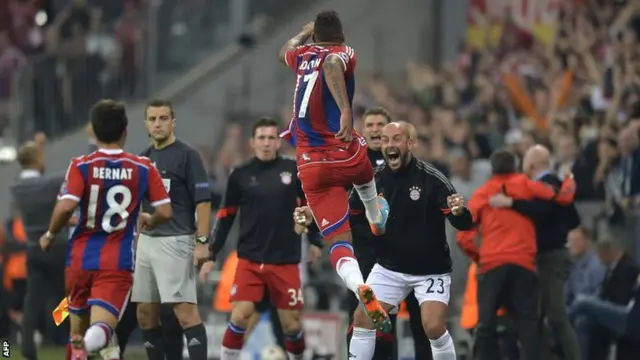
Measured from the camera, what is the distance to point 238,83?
81.9 feet

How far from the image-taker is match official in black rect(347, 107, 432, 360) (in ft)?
43.9

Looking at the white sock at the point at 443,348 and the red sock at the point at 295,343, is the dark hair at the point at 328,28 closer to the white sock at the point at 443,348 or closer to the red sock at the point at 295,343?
the white sock at the point at 443,348

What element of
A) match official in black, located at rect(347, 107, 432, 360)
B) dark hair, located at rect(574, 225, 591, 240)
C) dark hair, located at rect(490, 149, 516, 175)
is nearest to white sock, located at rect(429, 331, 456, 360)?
match official in black, located at rect(347, 107, 432, 360)

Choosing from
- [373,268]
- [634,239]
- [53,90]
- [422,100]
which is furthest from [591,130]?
[53,90]

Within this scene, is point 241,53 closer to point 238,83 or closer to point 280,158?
point 238,83

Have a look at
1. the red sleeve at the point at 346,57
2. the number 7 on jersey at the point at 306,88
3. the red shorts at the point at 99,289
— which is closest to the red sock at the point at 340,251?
the number 7 on jersey at the point at 306,88

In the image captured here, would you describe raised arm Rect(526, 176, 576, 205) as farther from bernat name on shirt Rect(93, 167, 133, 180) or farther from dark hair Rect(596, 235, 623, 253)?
bernat name on shirt Rect(93, 167, 133, 180)

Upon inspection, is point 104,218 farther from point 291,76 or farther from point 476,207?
point 291,76

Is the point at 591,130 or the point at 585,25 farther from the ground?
the point at 585,25

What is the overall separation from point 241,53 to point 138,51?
5.45 ft

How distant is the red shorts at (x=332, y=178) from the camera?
461 inches

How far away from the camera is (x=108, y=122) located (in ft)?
37.1

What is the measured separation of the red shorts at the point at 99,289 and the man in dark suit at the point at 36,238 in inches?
182

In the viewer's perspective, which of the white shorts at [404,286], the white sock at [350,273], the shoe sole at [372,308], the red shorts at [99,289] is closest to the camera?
the shoe sole at [372,308]
